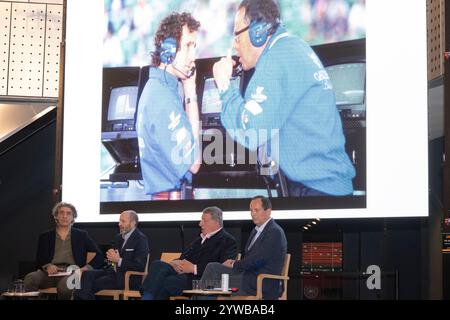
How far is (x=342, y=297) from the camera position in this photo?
7.93m

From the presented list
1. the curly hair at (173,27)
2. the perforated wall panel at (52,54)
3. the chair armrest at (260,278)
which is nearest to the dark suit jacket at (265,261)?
the chair armrest at (260,278)

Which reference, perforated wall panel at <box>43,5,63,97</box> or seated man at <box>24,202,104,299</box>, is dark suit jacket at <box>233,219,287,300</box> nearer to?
seated man at <box>24,202,104,299</box>

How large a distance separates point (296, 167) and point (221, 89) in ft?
3.41

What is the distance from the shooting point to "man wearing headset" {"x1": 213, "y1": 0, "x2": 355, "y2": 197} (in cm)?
729

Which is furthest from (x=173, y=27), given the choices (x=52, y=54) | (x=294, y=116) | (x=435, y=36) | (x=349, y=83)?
(x=435, y=36)

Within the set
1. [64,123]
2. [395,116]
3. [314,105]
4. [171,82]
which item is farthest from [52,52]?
[395,116]

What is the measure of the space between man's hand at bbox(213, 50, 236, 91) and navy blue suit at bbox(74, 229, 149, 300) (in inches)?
62.7

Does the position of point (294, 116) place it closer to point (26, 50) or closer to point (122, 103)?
point (122, 103)

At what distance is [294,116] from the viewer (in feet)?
24.2

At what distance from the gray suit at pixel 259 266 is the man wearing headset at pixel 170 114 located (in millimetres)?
1485

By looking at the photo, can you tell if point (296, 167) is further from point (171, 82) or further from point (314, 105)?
point (171, 82)

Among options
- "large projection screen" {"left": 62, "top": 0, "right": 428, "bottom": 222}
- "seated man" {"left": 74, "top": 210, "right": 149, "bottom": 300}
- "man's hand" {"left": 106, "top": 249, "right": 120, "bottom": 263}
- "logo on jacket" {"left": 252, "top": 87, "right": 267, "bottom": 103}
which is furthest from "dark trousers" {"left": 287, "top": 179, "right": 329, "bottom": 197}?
"man's hand" {"left": 106, "top": 249, "right": 120, "bottom": 263}

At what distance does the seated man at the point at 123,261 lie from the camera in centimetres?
718

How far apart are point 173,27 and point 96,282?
8.31ft
